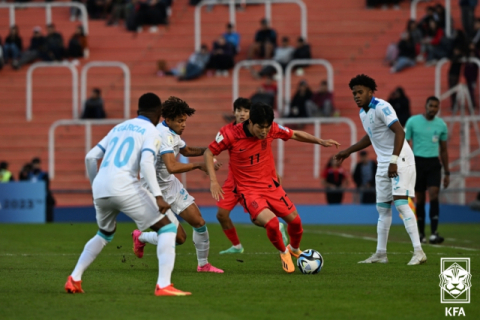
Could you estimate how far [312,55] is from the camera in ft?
93.0

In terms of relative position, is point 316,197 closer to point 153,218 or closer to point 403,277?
point 403,277

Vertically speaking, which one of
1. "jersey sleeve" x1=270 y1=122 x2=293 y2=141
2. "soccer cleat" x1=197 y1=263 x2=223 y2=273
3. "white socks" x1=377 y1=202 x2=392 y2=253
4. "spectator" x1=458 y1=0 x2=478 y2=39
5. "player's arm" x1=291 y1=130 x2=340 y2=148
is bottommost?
"soccer cleat" x1=197 y1=263 x2=223 y2=273

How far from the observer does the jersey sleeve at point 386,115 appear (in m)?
10.8

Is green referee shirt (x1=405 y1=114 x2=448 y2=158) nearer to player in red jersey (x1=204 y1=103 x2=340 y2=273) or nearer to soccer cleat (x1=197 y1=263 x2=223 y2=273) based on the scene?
player in red jersey (x1=204 y1=103 x2=340 y2=273)

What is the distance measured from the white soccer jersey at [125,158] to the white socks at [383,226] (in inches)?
161

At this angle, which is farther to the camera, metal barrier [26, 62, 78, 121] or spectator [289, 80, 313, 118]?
metal barrier [26, 62, 78, 121]

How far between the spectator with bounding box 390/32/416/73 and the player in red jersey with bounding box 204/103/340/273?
1691cm

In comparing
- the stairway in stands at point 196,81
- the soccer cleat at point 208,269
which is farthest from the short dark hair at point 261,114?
the stairway in stands at point 196,81

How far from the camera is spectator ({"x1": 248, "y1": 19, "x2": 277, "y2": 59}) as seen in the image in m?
27.1

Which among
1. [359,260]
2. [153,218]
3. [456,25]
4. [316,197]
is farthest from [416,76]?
[153,218]

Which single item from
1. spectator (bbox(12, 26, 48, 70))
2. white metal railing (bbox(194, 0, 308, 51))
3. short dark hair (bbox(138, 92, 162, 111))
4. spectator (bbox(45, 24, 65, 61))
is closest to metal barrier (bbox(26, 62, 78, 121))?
spectator (bbox(45, 24, 65, 61))

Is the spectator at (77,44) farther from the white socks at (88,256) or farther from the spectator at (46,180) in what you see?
the white socks at (88,256)

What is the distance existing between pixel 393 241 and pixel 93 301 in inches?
337

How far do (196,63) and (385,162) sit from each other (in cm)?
1694
